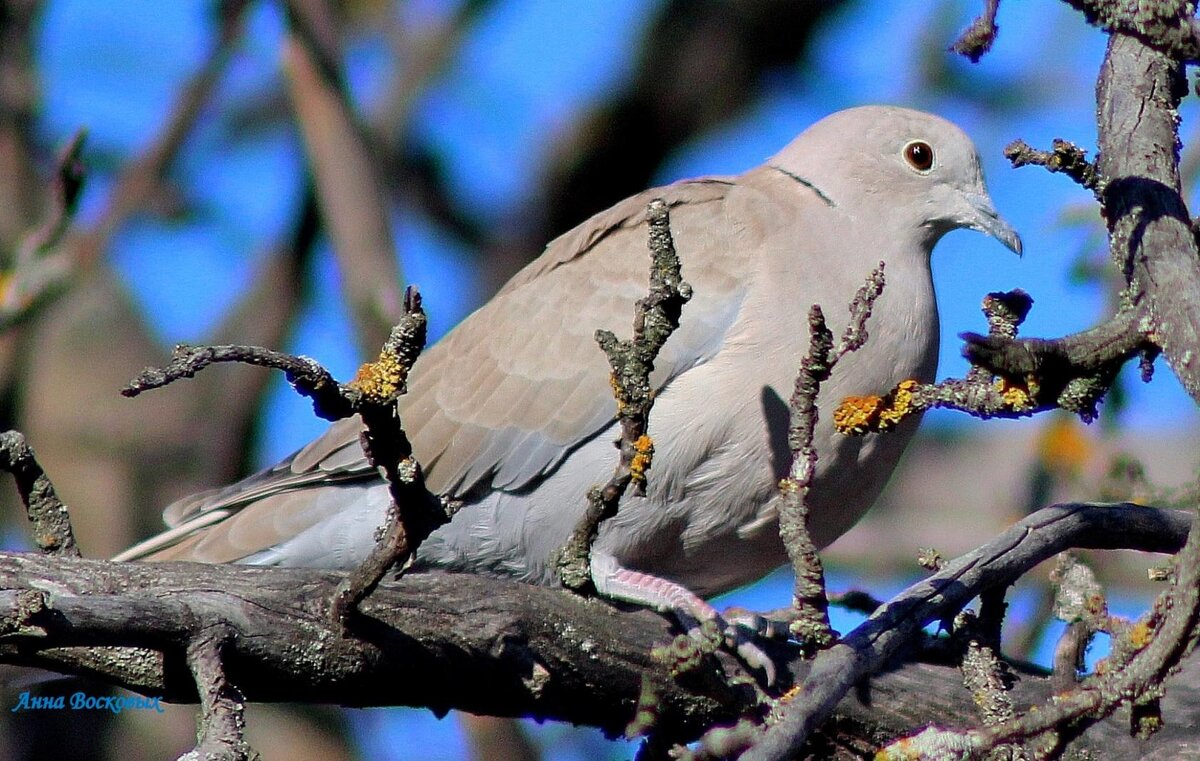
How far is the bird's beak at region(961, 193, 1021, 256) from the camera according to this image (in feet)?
13.2

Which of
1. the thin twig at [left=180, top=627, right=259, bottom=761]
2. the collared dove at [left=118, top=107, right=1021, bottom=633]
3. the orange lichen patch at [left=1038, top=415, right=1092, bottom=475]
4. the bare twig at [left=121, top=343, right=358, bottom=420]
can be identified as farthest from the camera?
the orange lichen patch at [left=1038, top=415, right=1092, bottom=475]

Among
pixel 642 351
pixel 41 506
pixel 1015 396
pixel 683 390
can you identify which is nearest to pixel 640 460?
pixel 642 351

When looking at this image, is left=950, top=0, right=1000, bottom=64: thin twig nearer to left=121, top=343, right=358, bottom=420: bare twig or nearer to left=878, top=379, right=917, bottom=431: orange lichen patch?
left=878, top=379, right=917, bottom=431: orange lichen patch

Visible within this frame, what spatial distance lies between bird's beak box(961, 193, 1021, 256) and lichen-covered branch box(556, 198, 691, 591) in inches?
70.7

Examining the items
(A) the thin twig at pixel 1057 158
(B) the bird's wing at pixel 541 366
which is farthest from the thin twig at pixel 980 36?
(B) the bird's wing at pixel 541 366

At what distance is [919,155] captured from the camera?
4.26 metres

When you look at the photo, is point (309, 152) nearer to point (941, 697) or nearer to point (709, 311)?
point (709, 311)

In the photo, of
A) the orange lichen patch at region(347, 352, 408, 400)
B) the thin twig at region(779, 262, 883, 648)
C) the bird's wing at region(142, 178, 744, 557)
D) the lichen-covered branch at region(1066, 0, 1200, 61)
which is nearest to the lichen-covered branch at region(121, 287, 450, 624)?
the orange lichen patch at region(347, 352, 408, 400)

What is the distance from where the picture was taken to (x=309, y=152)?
6.17 m

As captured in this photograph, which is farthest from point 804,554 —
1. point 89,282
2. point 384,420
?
point 89,282

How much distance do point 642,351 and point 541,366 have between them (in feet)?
5.46

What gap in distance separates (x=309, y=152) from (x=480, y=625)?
12.2 ft

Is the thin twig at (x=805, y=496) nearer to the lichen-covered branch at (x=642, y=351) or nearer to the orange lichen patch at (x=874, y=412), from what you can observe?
the orange lichen patch at (x=874, y=412)

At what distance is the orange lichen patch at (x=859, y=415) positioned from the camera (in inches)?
103
